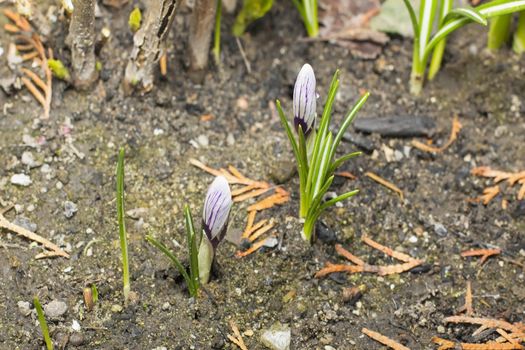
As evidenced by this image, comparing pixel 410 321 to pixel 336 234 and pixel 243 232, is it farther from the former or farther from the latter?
pixel 243 232

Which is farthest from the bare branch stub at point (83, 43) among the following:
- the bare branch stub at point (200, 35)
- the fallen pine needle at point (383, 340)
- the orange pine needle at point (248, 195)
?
the fallen pine needle at point (383, 340)

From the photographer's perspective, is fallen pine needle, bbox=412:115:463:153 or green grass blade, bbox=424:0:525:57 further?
fallen pine needle, bbox=412:115:463:153

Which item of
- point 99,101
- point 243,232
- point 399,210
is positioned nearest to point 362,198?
point 399,210

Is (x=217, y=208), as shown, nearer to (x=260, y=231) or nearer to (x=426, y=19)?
(x=260, y=231)

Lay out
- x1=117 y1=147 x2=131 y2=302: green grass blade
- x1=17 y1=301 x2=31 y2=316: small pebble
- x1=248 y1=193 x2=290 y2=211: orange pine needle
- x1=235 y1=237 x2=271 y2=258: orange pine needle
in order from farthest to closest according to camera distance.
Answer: x1=248 y1=193 x2=290 y2=211: orange pine needle → x1=235 y1=237 x2=271 y2=258: orange pine needle → x1=17 y1=301 x2=31 y2=316: small pebble → x1=117 y1=147 x2=131 y2=302: green grass blade

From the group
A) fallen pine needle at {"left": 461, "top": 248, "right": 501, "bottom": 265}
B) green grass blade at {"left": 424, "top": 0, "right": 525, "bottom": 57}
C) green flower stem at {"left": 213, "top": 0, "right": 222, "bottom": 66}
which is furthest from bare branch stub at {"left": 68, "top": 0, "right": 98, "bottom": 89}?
fallen pine needle at {"left": 461, "top": 248, "right": 501, "bottom": 265}

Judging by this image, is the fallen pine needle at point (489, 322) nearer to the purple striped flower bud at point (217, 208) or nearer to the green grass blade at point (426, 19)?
the purple striped flower bud at point (217, 208)

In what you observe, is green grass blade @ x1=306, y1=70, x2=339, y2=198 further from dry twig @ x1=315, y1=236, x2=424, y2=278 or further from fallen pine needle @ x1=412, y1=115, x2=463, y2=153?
fallen pine needle @ x1=412, y1=115, x2=463, y2=153
